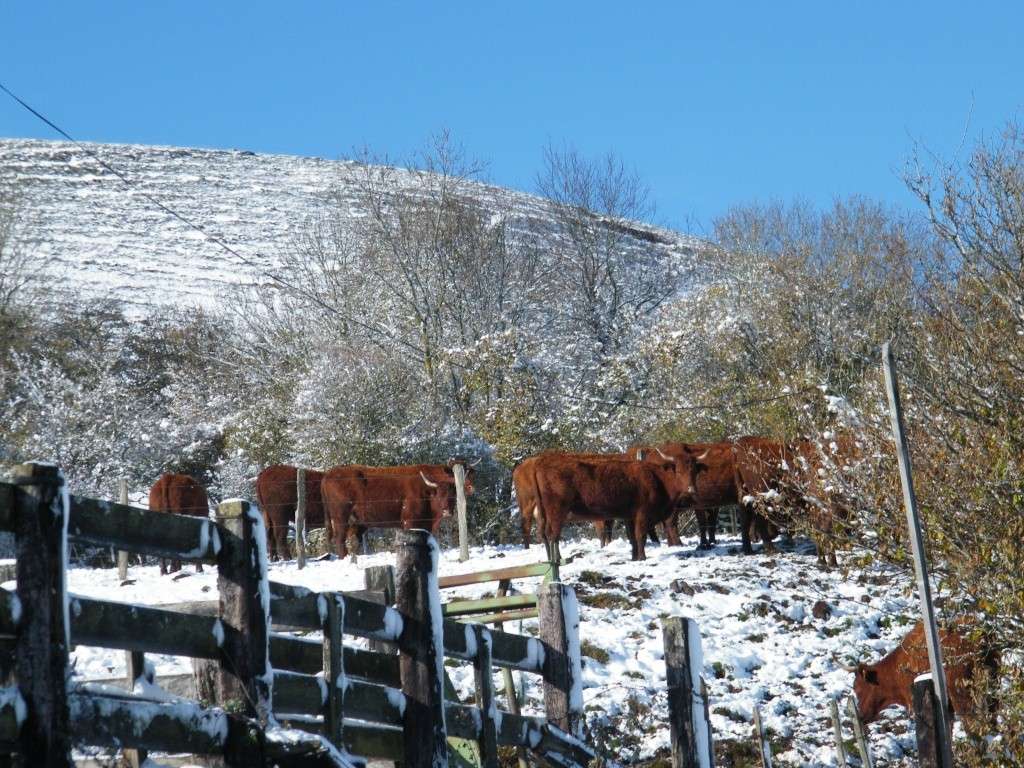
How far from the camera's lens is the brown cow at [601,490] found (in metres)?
20.9

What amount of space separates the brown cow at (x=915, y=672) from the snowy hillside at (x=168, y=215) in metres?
34.3

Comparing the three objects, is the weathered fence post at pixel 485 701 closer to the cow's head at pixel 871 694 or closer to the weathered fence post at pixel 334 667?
the weathered fence post at pixel 334 667

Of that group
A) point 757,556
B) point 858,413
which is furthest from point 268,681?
point 757,556

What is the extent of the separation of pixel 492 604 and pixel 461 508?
12530 mm

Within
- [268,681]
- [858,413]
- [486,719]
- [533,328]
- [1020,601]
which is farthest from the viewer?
[533,328]

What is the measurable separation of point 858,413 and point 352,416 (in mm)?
16235

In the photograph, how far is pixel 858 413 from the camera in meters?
15.5

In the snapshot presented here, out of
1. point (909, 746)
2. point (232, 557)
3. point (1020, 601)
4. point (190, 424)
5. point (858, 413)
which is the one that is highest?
point (190, 424)

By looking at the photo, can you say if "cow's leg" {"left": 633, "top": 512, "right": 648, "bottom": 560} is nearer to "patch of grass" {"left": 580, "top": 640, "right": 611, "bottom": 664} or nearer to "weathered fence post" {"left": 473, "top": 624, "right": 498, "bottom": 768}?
"patch of grass" {"left": 580, "top": 640, "right": 611, "bottom": 664}

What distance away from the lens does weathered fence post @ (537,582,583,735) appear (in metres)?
7.79

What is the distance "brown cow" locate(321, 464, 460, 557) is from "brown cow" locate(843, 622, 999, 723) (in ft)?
35.8

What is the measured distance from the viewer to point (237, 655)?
502 centimetres

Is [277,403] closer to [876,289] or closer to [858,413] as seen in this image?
[876,289]

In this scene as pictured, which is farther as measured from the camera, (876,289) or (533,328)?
(533,328)
